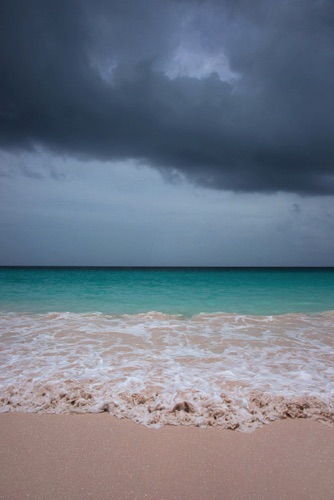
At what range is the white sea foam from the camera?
387cm

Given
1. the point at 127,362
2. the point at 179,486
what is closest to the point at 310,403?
the point at 179,486

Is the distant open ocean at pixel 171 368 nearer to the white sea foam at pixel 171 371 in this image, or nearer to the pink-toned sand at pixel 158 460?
the white sea foam at pixel 171 371

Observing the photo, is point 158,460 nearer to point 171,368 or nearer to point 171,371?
point 171,371

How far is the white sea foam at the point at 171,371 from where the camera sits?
3.87 meters

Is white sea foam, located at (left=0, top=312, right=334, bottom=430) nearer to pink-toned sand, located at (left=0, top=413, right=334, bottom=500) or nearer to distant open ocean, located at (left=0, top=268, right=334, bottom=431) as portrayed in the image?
distant open ocean, located at (left=0, top=268, right=334, bottom=431)

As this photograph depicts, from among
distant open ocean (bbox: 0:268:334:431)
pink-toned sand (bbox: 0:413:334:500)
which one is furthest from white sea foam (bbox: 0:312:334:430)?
pink-toned sand (bbox: 0:413:334:500)

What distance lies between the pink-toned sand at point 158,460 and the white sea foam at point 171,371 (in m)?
0.28

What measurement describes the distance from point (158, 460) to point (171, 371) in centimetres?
240

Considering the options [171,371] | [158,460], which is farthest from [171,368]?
[158,460]

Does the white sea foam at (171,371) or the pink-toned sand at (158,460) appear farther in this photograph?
the white sea foam at (171,371)

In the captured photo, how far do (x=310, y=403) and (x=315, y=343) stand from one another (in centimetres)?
414

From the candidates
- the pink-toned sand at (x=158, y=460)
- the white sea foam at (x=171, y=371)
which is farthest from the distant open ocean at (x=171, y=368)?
the pink-toned sand at (x=158, y=460)

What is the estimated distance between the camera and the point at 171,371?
208 inches

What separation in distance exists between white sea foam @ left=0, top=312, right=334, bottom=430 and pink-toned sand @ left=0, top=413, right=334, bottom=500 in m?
0.28
